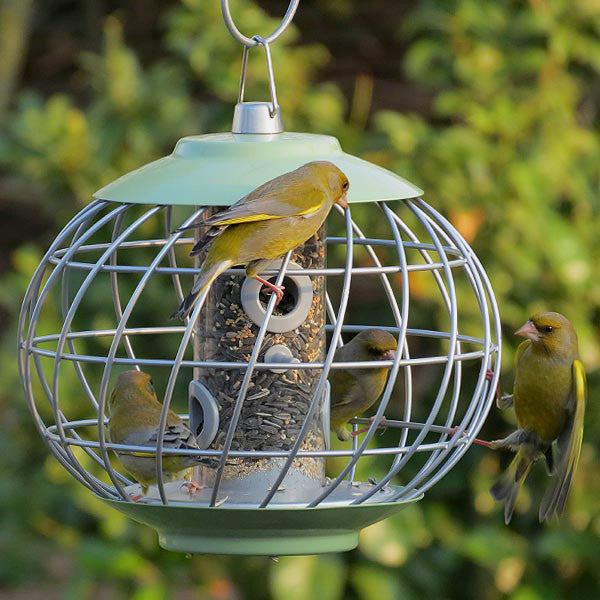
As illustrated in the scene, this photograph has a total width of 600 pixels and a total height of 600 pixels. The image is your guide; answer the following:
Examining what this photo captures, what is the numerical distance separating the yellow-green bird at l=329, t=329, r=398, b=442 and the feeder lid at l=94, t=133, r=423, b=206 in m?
0.70

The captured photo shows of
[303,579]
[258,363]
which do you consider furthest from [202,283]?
[303,579]

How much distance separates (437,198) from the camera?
24.0 feet

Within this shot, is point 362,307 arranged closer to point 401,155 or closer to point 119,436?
point 401,155

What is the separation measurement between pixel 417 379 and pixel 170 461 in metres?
4.31

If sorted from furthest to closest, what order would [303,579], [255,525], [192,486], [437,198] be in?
[437,198] → [303,579] → [192,486] → [255,525]

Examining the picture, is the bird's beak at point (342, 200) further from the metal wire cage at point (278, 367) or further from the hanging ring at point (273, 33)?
the hanging ring at point (273, 33)

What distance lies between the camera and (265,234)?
160 inches

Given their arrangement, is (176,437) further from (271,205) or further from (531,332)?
(531,332)

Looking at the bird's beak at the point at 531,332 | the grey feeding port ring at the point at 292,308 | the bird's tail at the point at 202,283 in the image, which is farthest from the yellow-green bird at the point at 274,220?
the bird's beak at the point at 531,332

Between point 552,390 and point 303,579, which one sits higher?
point 552,390

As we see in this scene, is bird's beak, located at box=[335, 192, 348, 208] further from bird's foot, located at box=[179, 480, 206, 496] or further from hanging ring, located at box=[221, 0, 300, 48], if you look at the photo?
bird's foot, located at box=[179, 480, 206, 496]

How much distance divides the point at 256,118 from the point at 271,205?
18.1 inches

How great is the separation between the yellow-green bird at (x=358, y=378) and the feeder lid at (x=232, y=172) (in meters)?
0.70

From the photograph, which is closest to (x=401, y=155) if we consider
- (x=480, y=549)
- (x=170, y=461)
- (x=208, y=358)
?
(x=480, y=549)
